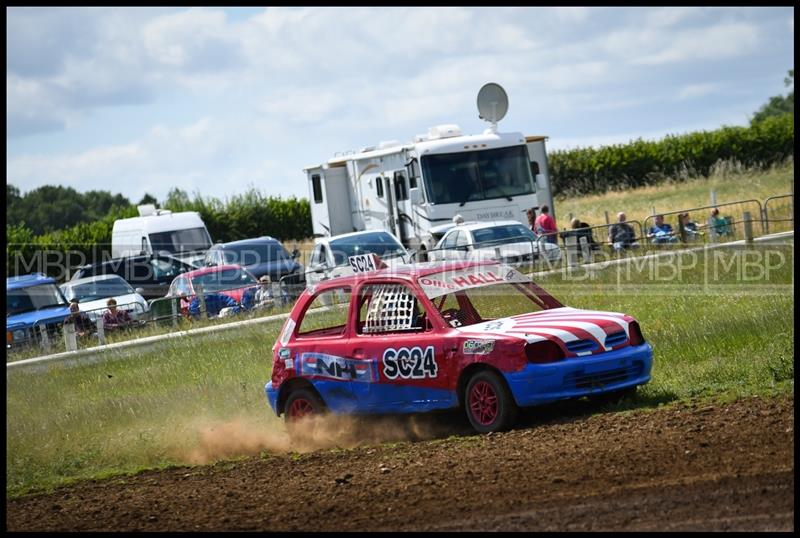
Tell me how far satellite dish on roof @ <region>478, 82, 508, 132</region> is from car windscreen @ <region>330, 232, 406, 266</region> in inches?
166

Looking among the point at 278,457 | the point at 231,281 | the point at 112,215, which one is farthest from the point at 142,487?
the point at 112,215

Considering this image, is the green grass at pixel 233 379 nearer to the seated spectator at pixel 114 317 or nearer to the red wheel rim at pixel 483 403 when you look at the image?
the red wheel rim at pixel 483 403

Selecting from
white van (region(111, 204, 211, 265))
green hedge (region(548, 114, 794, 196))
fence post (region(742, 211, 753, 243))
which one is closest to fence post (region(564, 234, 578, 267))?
fence post (region(742, 211, 753, 243))

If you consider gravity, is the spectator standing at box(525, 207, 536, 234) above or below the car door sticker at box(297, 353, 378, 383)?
above

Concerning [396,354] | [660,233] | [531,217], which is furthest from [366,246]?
[396,354]

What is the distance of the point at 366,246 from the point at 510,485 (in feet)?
60.0

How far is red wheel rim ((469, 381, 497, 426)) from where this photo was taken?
11.0m

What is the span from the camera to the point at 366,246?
26531 mm

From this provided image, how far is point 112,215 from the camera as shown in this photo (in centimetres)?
5759

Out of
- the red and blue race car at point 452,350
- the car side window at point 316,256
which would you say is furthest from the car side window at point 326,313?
the car side window at point 316,256

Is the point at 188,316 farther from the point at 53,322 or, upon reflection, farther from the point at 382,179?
the point at 382,179

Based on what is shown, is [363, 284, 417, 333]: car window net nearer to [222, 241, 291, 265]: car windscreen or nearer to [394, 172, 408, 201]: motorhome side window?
[394, 172, 408, 201]: motorhome side window

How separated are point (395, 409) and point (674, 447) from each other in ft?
11.3

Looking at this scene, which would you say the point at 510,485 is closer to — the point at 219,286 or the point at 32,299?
the point at 219,286
